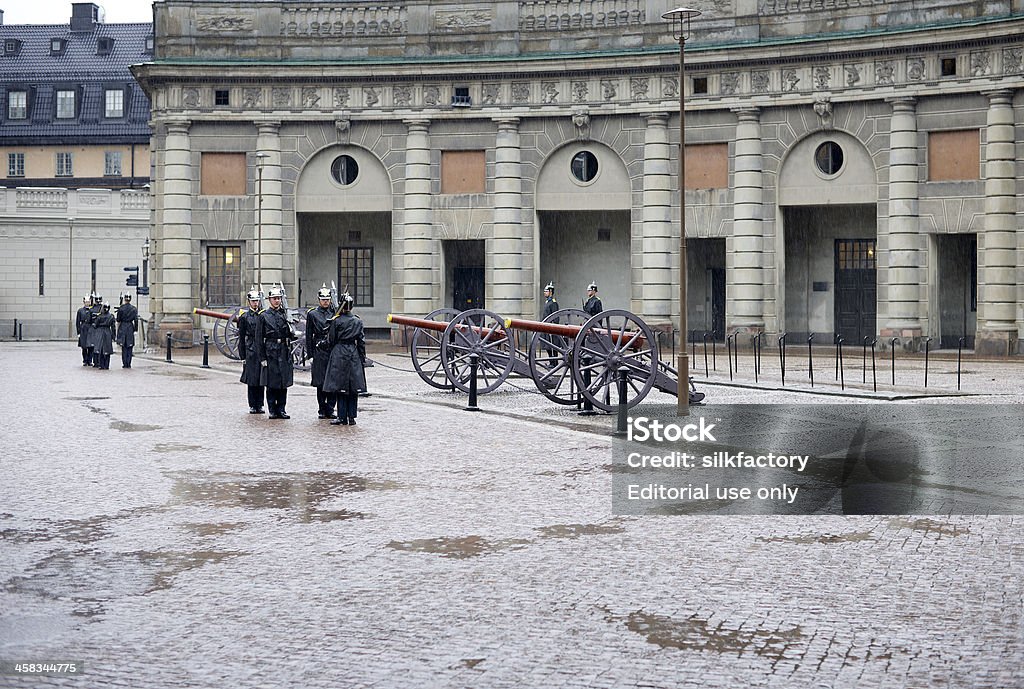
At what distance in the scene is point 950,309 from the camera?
37.8 metres

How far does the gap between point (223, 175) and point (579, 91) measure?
35.0 ft

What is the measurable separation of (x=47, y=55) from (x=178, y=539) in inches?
2723

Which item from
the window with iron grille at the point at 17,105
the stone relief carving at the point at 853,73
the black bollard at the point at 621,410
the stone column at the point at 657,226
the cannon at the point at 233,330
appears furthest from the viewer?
the window with iron grille at the point at 17,105

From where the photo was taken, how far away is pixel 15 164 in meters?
71.2

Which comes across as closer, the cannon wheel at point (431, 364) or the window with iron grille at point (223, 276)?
the cannon wheel at point (431, 364)

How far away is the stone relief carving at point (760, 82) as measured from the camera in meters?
37.9

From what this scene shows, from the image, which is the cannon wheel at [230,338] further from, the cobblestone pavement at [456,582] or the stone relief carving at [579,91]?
the cobblestone pavement at [456,582]

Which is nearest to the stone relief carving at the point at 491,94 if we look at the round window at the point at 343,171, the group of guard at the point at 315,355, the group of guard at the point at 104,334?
the round window at the point at 343,171

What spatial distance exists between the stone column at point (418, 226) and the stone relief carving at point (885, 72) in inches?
495

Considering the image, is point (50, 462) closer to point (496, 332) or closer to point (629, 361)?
point (629, 361)

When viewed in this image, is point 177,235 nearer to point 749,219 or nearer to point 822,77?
point 749,219

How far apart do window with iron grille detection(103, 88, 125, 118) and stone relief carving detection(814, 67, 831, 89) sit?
44456 millimetres

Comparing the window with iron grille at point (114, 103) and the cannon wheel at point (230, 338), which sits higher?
the window with iron grille at point (114, 103)

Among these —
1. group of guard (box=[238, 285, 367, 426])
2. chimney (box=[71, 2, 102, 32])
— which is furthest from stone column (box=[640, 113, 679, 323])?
chimney (box=[71, 2, 102, 32])
